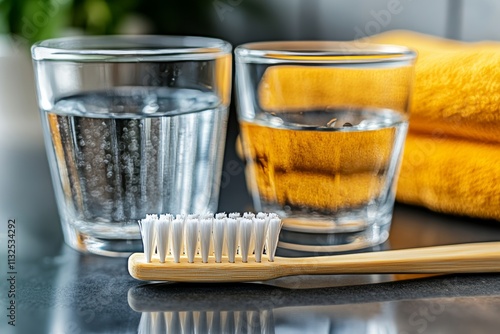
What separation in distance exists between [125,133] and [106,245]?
0.09 metres

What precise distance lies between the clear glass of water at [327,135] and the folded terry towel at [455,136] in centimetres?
6

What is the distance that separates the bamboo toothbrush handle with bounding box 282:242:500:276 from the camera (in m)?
0.50

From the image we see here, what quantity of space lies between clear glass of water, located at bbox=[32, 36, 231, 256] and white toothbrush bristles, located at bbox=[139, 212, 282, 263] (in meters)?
0.08

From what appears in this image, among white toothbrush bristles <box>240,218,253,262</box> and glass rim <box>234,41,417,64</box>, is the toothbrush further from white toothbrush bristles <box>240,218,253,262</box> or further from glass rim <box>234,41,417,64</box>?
glass rim <box>234,41,417,64</box>

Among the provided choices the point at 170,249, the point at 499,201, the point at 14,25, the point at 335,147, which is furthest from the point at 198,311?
the point at 14,25

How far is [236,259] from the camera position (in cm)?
50

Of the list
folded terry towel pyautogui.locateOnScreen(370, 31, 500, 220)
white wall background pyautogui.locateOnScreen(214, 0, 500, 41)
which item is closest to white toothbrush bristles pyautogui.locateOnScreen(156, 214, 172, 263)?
folded terry towel pyautogui.locateOnScreen(370, 31, 500, 220)

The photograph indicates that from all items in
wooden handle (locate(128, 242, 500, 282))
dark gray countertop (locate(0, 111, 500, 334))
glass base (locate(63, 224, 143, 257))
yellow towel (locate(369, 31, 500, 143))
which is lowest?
glass base (locate(63, 224, 143, 257))

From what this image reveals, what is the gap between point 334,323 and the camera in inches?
17.7

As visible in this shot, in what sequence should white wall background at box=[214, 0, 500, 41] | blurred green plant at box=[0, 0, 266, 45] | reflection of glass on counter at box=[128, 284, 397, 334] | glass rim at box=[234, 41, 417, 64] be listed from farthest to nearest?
blurred green plant at box=[0, 0, 266, 45], white wall background at box=[214, 0, 500, 41], glass rim at box=[234, 41, 417, 64], reflection of glass on counter at box=[128, 284, 397, 334]

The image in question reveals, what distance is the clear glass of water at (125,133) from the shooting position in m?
0.56

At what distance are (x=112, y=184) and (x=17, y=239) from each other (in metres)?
0.12

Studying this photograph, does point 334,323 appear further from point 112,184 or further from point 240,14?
point 240,14

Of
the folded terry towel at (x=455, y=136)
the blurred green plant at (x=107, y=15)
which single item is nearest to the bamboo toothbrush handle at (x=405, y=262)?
the folded terry towel at (x=455, y=136)
